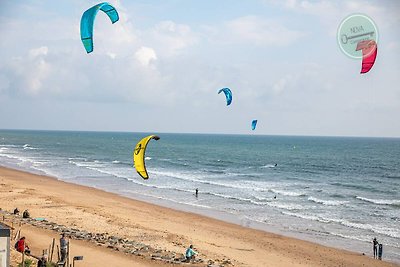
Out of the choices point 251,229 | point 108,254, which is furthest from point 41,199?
point 108,254

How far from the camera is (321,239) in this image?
20.8 metres

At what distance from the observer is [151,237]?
18.3 metres

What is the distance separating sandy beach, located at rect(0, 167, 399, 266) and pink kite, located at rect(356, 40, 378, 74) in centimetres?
706

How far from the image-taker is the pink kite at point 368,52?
37.8 ft

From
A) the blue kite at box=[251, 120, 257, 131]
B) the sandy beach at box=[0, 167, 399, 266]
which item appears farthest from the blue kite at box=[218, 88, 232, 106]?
the sandy beach at box=[0, 167, 399, 266]

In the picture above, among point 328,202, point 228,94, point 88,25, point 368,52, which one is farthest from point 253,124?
point 88,25

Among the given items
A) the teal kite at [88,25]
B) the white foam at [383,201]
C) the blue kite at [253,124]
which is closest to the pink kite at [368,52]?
the teal kite at [88,25]

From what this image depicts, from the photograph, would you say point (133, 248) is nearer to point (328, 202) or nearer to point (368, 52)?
point (368, 52)

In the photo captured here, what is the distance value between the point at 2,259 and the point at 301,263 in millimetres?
10810

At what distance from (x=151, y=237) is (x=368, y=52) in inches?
421

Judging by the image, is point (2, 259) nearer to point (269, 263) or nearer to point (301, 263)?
point (269, 263)

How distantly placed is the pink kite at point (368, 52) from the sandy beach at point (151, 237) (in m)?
7.06

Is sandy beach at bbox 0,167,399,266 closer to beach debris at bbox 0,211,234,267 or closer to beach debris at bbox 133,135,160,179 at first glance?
beach debris at bbox 0,211,234,267

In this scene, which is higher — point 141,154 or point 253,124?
point 253,124
